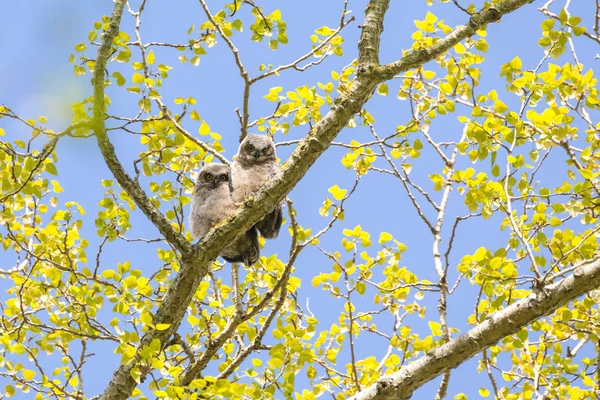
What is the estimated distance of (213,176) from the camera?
6781 mm

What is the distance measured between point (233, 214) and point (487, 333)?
6.88ft

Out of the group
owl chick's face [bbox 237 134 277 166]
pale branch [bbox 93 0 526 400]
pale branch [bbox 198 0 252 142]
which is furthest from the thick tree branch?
owl chick's face [bbox 237 134 277 166]

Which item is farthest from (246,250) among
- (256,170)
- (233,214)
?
(233,214)

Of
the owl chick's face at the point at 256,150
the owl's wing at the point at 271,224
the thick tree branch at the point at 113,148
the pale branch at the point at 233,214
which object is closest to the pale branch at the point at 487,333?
the pale branch at the point at 233,214

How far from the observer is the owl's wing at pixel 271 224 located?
6645mm

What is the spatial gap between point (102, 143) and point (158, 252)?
2073mm

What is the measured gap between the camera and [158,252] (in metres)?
6.46

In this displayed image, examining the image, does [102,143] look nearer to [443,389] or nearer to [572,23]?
[443,389]

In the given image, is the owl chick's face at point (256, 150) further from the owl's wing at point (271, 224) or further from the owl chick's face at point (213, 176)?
the owl's wing at point (271, 224)

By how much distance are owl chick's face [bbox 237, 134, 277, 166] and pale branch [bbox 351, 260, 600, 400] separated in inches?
124

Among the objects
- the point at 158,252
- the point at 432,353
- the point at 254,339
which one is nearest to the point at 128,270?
the point at 158,252

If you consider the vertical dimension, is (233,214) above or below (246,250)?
below

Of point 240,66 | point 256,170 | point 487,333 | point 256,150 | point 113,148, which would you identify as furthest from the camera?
point 256,150

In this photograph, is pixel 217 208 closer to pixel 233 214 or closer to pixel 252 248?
pixel 252 248
